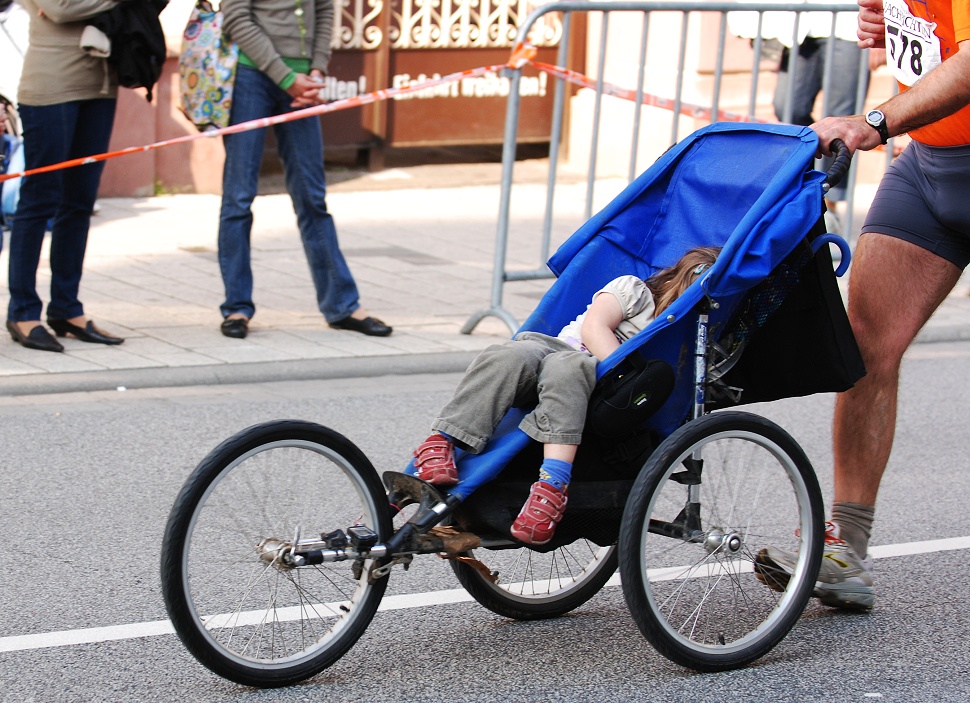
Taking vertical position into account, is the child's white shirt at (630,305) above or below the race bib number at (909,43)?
below

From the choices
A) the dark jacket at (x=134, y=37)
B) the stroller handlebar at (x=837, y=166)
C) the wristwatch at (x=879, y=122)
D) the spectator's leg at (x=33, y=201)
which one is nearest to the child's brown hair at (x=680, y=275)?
the stroller handlebar at (x=837, y=166)

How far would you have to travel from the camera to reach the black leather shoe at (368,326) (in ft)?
24.1

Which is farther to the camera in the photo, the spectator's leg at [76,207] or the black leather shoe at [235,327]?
the black leather shoe at [235,327]


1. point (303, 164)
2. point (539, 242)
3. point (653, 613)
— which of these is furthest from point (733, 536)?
point (539, 242)

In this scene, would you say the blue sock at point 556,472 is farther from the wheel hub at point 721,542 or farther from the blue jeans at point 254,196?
the blue jeans at point 254,196

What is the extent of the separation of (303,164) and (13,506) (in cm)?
278

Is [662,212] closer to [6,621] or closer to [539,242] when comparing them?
[6,621]

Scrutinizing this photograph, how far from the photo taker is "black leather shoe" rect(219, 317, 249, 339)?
7.13m

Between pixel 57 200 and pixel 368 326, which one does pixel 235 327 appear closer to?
pixel 368 326

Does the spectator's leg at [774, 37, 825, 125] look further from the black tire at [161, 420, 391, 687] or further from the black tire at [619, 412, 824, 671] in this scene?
the black tire at [161, 420, 391, 687]

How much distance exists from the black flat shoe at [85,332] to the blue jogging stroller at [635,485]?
10.2 feet

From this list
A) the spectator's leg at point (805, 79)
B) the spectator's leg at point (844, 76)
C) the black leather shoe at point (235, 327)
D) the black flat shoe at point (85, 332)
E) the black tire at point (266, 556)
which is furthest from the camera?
the spectator's leg at point (805, 79)

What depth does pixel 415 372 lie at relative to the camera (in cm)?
694

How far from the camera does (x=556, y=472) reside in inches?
140
